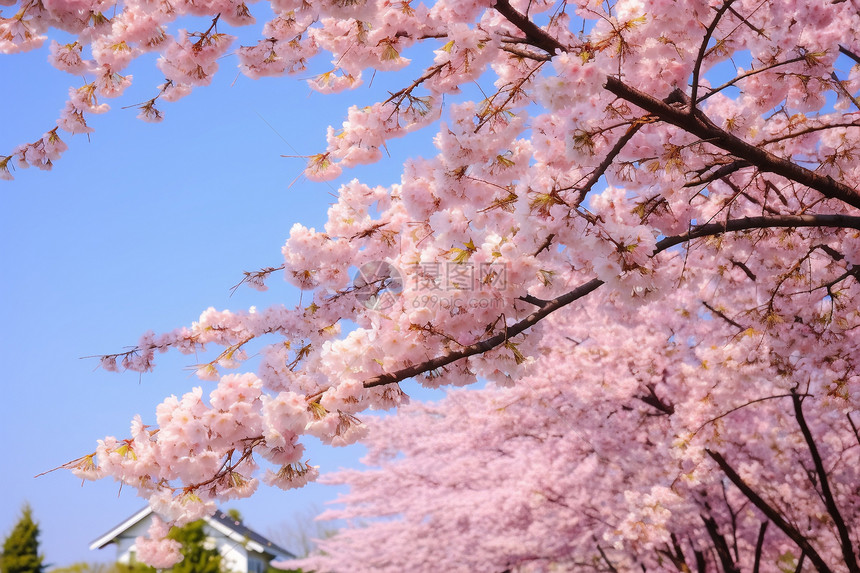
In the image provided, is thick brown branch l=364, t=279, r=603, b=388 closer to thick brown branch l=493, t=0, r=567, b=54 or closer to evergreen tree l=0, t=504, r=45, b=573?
thick brown branch l=493, t=0, r=567, b=54

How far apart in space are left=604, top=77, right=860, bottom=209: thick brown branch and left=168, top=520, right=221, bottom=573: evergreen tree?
17820 millimetres

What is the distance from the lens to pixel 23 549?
22.2 metres

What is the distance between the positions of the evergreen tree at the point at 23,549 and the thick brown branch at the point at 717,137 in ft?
85.6

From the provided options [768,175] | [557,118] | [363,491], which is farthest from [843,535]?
[363,491]

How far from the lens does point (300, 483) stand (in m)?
3.64

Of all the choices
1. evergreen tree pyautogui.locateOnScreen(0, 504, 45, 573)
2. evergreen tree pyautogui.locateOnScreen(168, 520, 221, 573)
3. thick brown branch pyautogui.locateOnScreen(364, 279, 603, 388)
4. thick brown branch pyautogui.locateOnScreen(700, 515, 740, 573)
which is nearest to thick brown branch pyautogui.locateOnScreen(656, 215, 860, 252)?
thick brown branch pyautogui.locateOnScreen(364, 279, 603, 388)

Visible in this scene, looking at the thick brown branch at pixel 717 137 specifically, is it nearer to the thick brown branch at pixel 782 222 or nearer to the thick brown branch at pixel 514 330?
the thick brown branch at pixel 782 222

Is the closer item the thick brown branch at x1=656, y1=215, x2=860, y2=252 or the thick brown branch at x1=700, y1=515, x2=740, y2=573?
the thick brown branch at x1=656, y1=215, x2=860, y2=252

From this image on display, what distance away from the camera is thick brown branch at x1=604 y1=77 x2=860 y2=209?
3145mm

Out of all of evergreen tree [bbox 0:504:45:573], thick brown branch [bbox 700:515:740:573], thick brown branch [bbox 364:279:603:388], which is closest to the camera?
thick brown branch [bbox 364:279:603:388]

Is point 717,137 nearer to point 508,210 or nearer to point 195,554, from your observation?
point 508,210

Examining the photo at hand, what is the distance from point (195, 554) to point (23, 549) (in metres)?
8.95

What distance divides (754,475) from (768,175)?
4.60 meters

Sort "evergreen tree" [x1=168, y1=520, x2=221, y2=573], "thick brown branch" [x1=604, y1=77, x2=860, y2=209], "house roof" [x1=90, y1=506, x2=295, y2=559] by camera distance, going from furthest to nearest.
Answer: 1. "house roof" [x1=90, y1=506, x2=295, y2=559]
2. "evergreen tree" [x1=168, y1=520, x2=221, y2=573]
3. "thick brown branch" [x1=604, y1=77, x2=860, y2=209]
